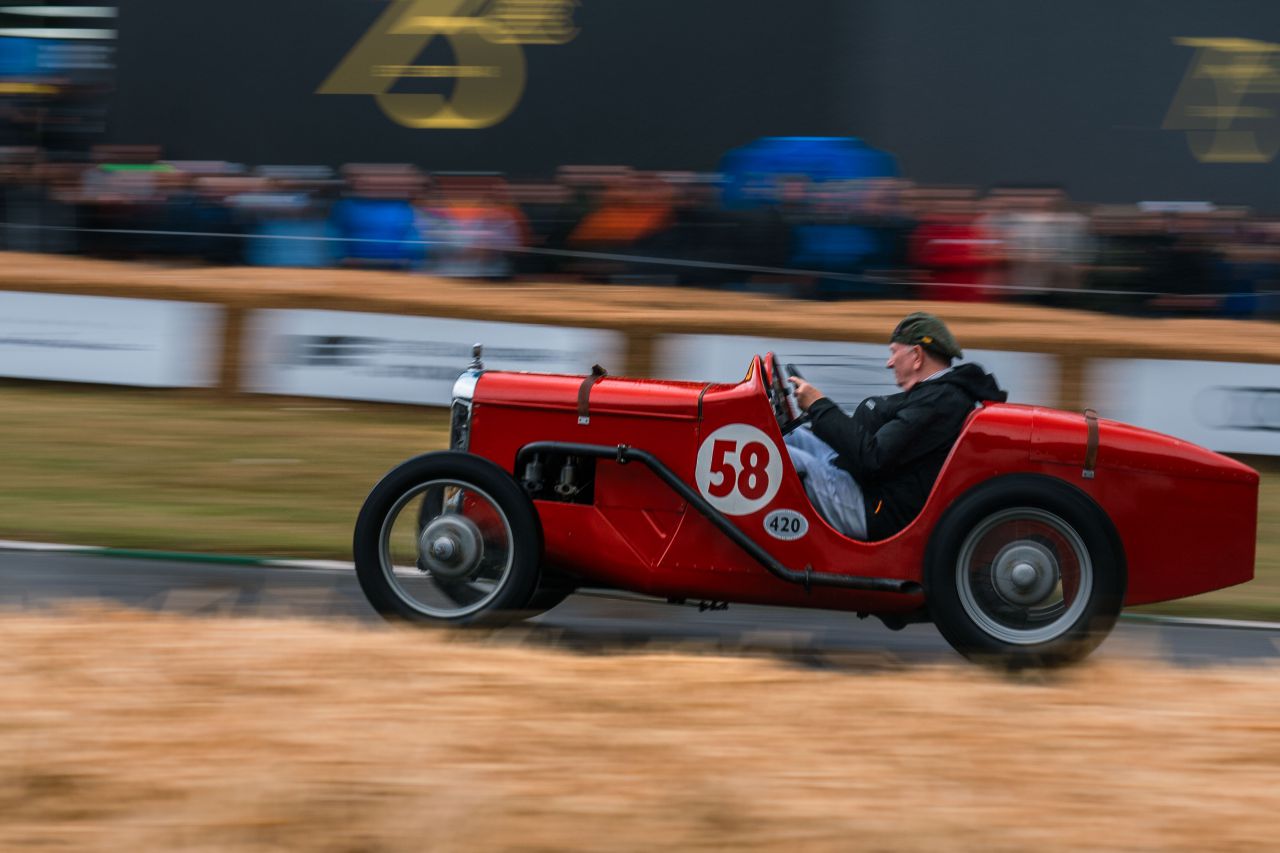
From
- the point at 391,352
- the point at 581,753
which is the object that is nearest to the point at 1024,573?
the point at 581,753

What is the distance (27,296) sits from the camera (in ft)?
38.9

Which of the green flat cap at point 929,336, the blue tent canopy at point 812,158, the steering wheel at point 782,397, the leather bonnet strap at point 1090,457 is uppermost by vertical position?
the blue tent canopy at point 812,158

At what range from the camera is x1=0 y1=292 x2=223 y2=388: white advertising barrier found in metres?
11.7

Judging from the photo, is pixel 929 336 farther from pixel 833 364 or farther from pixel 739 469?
pixel 833 364

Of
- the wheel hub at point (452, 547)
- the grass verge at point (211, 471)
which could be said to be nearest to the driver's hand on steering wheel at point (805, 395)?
the wheel hub at point (452, 547)

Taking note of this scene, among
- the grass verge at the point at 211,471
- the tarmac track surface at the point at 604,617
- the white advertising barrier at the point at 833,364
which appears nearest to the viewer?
the tarmac track surface at the point at 604,617

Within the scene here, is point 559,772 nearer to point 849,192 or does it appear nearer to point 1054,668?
point 1054,668

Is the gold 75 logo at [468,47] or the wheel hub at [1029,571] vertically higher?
the gold 75 logo at [468,47]

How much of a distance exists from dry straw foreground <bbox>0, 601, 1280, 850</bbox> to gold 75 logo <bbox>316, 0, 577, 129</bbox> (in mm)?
14266

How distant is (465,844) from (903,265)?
29.9ft

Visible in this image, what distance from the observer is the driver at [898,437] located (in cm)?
566

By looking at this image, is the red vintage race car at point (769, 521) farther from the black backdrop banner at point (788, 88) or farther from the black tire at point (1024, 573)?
the black backdrop banner at point (788, 88)

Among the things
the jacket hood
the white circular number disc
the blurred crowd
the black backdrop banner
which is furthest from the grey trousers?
the black backdrop banner

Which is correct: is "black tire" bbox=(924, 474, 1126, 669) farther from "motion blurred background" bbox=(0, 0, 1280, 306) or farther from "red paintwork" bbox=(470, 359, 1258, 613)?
"motion blurred background" bbox=(0, 0, 1280, 306)
